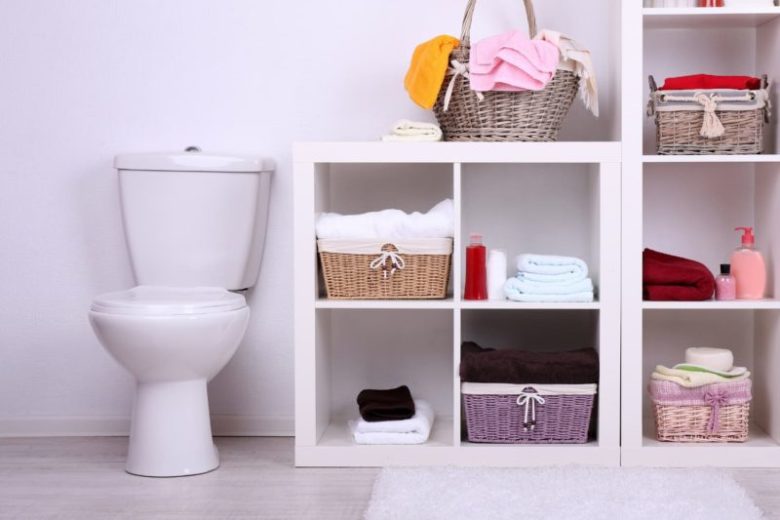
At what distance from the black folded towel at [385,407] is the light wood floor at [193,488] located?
0.47 feet

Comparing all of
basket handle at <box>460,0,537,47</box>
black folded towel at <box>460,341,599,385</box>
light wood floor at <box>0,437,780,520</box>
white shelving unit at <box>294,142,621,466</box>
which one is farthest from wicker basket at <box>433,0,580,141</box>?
light wood floor at <box>0,437,780,520</box>

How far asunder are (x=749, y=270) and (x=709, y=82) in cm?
49

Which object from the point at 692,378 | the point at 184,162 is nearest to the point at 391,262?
the point at 184,162

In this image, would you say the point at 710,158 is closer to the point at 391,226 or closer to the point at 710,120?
the point at 710,120

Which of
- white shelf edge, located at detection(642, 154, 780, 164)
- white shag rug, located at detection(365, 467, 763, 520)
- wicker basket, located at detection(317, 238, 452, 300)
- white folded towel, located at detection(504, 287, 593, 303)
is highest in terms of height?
white shelf edge, located at detection(642, 154, 780, 164)

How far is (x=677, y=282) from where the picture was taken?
270cm

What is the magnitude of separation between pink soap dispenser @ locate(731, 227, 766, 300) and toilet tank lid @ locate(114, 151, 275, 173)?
1.30m

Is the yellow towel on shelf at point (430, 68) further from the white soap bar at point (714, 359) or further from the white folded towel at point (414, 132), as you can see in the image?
the white soap bar at point (714, 359)

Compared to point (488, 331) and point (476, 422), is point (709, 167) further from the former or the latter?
point (476, 422)

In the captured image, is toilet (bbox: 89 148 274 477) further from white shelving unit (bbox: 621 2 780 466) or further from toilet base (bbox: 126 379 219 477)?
white shelving unit (bbox: 621 2 780 466)

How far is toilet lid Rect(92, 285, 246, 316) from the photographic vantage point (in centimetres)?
248

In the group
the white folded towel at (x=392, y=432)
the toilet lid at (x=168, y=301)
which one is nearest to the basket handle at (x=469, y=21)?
the toilet lid at (x=168, y=301)

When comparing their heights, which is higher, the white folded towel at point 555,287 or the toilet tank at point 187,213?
the toilet tank at point 187,213

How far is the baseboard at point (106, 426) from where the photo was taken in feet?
10.1
